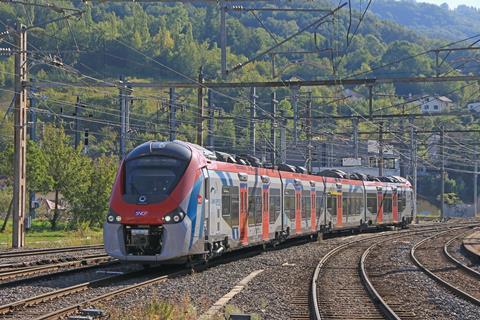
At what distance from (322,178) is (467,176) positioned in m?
90.5

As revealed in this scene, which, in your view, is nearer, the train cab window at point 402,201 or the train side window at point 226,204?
the train side window at point 226,204

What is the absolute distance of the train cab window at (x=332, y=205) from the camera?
1448 inches

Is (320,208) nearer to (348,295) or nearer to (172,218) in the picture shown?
(172,218)

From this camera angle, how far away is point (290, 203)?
29688mm

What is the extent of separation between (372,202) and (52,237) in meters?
17.1

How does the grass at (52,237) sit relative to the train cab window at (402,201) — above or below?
below

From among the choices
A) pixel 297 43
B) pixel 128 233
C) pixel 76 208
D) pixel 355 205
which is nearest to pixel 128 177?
pixel 128 233

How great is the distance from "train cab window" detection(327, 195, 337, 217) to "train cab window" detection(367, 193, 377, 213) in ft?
21.6

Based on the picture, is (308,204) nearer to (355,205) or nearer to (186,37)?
(355,205)

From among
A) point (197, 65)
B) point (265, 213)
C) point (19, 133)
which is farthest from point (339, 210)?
point (197, 65)

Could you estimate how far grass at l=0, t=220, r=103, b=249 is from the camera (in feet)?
112

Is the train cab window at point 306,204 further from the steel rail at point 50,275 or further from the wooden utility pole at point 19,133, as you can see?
the steel rail at point 50,275

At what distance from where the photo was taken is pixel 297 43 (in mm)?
112000

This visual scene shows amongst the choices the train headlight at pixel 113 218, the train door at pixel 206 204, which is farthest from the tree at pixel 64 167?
the train headlight at pixel 113 218
